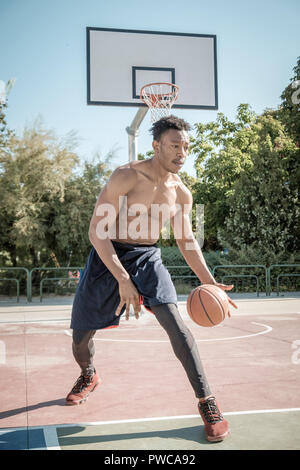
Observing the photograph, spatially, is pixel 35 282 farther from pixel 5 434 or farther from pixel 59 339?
pixel 5 434

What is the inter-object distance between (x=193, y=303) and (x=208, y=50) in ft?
31.1

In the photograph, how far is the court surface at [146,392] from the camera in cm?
288

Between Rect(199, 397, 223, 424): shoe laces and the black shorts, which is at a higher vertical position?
the black shorts

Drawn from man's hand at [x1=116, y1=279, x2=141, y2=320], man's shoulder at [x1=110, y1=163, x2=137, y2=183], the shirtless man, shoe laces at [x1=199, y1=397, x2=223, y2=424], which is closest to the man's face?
the shirtless man

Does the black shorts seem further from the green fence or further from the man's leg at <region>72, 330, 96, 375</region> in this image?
the green fence

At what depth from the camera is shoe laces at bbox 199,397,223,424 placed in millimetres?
2908

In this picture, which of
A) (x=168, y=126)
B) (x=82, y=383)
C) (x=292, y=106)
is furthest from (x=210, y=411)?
(x=292, y=106)

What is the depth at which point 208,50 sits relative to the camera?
11.5 meters

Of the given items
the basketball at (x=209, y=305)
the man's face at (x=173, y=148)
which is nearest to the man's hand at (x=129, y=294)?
the basketball at (x=209, y=305)

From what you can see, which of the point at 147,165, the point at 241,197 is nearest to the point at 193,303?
the point at 147,165

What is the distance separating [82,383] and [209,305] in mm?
1260

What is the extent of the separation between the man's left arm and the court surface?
102 centimetres

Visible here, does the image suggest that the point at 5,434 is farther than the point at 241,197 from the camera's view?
No

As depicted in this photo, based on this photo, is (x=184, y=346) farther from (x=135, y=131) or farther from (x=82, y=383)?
(x=135, y=131)
